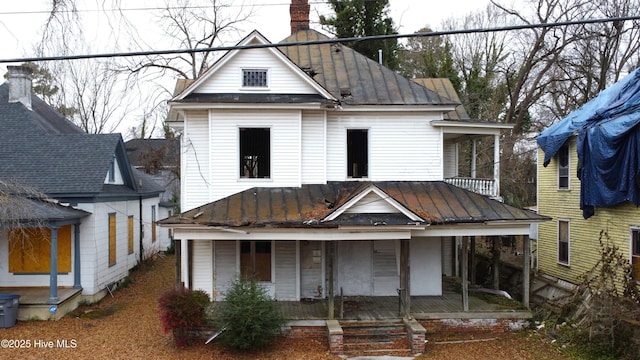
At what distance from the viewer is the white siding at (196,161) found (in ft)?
45.2

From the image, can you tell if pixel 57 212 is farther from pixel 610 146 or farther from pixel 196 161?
pixel 610 146

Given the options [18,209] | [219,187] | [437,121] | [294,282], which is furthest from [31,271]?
[437,121]

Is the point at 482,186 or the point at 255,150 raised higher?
the point at 255,150

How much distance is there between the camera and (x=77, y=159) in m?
15.9

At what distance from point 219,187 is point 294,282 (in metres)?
3.54

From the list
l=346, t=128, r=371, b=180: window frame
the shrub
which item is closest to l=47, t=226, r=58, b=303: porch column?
the shrub

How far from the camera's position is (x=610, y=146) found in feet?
43.5

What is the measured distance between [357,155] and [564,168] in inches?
309

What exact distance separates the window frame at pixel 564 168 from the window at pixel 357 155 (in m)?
7.34

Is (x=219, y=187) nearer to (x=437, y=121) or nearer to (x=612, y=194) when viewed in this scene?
(x=437, y=121)

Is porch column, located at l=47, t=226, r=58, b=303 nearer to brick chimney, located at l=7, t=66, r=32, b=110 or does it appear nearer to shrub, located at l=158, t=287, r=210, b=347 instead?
shrub, located at l=158, t=287, r=210, b=347

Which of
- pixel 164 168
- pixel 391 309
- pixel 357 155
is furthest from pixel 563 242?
pixel 164 168

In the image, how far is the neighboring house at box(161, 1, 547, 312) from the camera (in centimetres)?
1245

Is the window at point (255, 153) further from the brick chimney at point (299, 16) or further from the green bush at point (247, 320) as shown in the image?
the brick chimney at point (299, 16)
